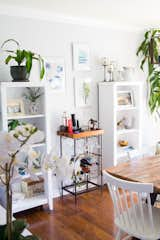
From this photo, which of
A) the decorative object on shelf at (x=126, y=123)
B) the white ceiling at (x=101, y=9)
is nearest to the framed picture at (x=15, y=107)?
the white ceiling at (x=101, y=9)

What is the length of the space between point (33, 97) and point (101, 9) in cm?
136

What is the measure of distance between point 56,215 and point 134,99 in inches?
83.3

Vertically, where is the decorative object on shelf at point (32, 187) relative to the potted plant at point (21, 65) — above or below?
below

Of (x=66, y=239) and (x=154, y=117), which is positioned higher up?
→ (x=154, y=117)

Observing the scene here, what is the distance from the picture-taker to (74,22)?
377 cm

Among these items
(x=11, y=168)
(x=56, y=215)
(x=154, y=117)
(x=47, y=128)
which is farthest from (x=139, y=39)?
(x=11, y=168)

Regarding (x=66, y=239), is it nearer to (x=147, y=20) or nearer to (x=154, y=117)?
(x=154, y=117)

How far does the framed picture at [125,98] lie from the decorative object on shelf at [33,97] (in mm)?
1340

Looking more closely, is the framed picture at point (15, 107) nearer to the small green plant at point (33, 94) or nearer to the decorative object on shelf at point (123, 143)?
the small green plant at point (33, 94)

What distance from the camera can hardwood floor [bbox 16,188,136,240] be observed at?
9.30ft

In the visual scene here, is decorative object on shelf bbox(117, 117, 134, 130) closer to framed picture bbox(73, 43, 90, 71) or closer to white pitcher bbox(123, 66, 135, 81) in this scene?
white pitcher bbox(123, 66, 135, 81)

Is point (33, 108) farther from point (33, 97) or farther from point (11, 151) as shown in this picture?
point (11, 151)

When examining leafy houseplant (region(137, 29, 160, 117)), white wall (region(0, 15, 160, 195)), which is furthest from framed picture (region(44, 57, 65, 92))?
leafy houseplant (region(137, 29, 160, 117))

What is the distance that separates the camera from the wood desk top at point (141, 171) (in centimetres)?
232
